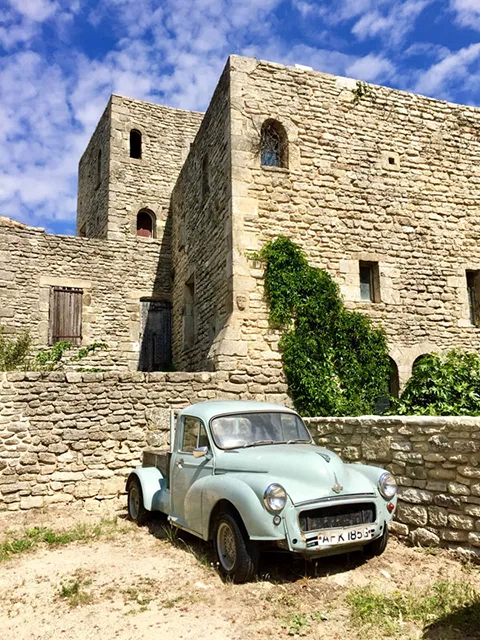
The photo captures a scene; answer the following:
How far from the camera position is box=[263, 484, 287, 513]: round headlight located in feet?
13.4

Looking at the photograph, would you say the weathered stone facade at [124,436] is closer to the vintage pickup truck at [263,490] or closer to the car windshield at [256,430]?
the vintage pickup truck at [263,490]

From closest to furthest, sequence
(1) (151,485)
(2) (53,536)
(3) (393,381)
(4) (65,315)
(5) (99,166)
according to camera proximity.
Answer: (2) (53,536), (1) (151,485), (3) (393,381), (4) (65,315), (5) (99,166)

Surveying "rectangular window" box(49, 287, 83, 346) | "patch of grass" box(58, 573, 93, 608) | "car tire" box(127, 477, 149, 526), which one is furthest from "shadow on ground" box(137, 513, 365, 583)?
"rectangular window" box(49, 287, 83, 346)

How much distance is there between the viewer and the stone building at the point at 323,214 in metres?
9.44

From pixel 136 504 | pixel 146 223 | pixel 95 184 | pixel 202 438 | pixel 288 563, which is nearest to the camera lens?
pixel 288 563

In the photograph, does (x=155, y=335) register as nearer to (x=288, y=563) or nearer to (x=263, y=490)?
(x=288, y=563)

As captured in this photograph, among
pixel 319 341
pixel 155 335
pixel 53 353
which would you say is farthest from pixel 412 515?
pixel 155 335

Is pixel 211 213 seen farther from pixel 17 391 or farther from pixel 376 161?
pixel 17 391

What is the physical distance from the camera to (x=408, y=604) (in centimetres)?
373

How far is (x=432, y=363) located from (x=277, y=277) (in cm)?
301

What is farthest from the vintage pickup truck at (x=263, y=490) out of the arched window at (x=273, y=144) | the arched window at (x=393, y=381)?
the arched window at (x=273, y=144)

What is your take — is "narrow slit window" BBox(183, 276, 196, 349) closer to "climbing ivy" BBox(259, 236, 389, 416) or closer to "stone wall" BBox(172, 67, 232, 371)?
"stone wall" BBox(172, 67, 232, 371)

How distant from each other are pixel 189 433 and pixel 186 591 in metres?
1.69

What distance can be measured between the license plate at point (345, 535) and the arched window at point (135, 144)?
14.4m
